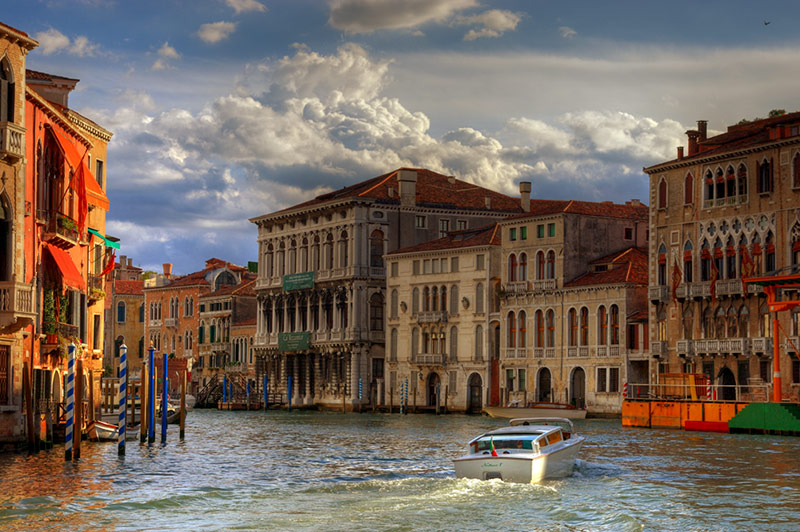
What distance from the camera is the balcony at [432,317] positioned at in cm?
7325

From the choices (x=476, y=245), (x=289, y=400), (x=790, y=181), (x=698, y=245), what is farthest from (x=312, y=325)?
(x=790, y=181)

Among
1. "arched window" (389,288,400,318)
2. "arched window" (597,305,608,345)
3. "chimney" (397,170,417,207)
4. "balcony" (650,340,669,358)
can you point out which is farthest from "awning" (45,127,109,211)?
"chimney" (397,170,417,207)

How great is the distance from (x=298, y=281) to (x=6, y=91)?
56030 mm

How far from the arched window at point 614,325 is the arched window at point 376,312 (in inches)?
779

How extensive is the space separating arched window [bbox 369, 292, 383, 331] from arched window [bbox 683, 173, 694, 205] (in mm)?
24813

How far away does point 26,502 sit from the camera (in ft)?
76.3

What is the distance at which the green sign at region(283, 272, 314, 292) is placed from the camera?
83.6 metres

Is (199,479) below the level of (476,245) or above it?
below

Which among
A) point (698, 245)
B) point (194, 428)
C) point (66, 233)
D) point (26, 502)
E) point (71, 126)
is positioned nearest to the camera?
point (26, 502)

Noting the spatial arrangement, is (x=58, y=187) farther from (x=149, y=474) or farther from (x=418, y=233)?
(x=418, y=233)

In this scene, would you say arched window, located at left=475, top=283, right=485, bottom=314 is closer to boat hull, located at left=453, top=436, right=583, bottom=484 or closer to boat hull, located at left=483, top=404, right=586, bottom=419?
boat hull, located at left=483, top=404, right=586, bottom=419

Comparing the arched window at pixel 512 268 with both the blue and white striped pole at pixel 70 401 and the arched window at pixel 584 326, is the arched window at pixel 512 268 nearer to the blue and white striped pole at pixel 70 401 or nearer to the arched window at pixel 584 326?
the arched window at pixel 584 326

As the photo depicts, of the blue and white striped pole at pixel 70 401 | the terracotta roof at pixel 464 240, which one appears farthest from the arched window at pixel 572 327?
the blue and white striped pole at pixel 70 401

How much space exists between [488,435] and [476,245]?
1725 inches
